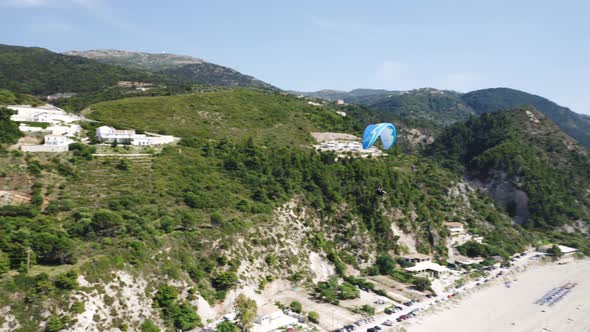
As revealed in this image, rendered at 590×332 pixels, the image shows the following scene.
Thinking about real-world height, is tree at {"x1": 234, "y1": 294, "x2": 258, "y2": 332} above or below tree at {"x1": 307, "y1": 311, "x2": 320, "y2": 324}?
above

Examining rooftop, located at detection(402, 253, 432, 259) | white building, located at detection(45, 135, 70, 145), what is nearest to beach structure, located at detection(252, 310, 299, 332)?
rooftop, located at detection(402, 253, 432, 259)

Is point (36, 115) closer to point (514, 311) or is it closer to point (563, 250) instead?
point (514, 311)

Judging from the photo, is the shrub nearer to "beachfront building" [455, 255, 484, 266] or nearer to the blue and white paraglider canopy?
the blue and white paraglider canopy

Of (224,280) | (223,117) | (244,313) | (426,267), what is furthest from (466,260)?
(223,117)

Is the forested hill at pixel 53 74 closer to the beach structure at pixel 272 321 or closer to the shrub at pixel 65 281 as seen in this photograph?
the shrub at pixel 65 281

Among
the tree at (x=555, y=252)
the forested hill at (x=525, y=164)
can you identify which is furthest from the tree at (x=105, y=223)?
the forested hill at (x=525, y=164)

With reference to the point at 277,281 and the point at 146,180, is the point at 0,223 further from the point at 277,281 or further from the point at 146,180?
the point at 277,281

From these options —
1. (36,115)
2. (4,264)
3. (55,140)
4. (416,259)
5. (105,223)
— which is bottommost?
(416,259)
